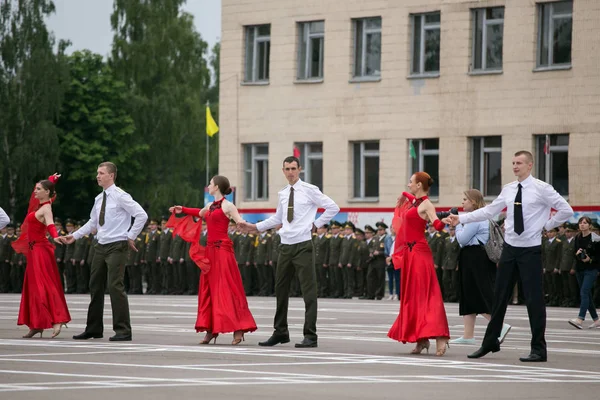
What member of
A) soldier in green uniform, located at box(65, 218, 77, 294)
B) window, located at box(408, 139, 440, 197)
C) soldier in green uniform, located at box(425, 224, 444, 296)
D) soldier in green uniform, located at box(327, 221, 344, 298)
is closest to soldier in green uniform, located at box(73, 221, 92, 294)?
soldier in green uniform, located at box(65, 218, 77, 294)

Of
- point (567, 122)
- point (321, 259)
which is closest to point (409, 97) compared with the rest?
point (567, 122)

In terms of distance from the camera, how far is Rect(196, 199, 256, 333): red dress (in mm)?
17953

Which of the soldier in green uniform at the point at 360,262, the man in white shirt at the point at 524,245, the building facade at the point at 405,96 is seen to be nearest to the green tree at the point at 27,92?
the building facade at the point at 405,96

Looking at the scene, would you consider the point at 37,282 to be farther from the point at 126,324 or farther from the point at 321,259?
the point at 321,259

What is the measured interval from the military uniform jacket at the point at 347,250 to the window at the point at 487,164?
6971mm

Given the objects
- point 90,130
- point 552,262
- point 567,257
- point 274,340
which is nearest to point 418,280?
point 274,340

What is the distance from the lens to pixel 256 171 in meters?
49.7

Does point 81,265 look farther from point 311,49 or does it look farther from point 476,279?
point 476,279

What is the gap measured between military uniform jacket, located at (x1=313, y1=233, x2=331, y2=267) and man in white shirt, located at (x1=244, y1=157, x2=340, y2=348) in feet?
68.6

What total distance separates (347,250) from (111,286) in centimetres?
2042

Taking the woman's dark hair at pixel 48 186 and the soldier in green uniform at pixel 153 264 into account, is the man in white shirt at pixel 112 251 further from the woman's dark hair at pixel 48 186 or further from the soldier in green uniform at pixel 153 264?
the soldier in green uniform at pixel 153 264

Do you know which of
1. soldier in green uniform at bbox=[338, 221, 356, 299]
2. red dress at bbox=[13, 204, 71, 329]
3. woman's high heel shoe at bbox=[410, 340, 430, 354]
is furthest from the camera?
soldier in green uniform at bbox=[338, 221, 356, 299]

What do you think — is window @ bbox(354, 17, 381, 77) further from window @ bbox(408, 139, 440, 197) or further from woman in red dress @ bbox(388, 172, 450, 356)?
woman in red dress @ bbox(388, 172, 450, 356)

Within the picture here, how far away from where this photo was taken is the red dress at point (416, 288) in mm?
16438
